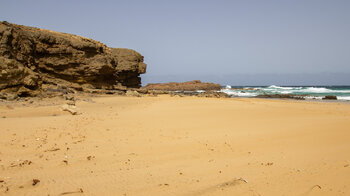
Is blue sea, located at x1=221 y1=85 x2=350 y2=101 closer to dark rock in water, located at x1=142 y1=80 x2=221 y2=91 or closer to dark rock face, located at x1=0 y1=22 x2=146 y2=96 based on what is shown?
dark rock in water, located at x1=142 y1=80 x2=221 y2=91

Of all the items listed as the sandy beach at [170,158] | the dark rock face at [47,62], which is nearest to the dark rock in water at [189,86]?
the dark rock face at [47,62]

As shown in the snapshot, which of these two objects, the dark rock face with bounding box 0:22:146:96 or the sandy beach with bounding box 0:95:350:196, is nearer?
the sandy beach with bounding box 0:95:350:196

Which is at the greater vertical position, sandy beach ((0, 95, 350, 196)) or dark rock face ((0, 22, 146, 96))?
dark rock face ((0, 22, 146, 96))

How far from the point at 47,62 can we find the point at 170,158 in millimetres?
14558

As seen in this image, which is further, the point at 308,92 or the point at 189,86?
the point at 189,86

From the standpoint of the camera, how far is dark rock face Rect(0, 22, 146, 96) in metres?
10.9

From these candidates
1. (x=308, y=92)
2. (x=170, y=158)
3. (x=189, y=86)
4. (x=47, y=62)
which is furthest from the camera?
(x=189, y=86)

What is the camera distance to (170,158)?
4.12 m

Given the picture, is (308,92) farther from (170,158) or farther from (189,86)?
(170,158)

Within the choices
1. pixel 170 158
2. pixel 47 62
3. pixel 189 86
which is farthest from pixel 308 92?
pixel 170 158

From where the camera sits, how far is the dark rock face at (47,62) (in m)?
10.9

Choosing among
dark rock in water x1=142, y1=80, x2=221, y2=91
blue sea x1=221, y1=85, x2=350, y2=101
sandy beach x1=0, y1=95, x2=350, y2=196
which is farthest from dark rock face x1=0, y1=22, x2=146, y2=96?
dark rock in water x1=142, y1=80, x2=221, y2=91

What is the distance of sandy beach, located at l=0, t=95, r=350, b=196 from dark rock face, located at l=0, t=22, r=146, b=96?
6.03 m

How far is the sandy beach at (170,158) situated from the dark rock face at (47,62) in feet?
19.8
